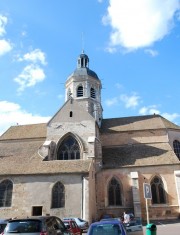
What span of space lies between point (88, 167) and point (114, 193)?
15.7ft

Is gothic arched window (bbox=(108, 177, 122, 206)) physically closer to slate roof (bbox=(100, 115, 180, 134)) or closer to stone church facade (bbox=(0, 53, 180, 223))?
stone church facade (bbox=(0, 53, 180, 223))

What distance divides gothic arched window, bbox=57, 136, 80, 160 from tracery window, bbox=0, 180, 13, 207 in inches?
225

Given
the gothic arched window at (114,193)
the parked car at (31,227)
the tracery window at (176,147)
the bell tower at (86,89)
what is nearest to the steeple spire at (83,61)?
the bell tower at (86,89)

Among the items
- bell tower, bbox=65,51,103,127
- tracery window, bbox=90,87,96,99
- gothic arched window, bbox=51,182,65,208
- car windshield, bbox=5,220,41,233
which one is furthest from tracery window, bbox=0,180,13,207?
tracery window, bbox=90,87,96,99

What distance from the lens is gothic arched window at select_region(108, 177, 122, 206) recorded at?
23391mm

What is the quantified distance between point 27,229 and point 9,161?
1859 centimetres

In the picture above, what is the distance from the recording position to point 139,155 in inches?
1003

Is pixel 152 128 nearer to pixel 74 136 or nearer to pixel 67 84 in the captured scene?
pixel 74 136

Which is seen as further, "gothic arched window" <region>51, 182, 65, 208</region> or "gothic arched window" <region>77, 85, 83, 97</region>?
"gothic arched window" <region>77, 85, 83, 97</region>

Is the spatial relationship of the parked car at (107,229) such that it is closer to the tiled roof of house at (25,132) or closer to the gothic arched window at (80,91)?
the tiled roof of house at (25,132)

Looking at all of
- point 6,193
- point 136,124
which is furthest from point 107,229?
point 136,124

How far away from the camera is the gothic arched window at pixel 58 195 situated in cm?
2011

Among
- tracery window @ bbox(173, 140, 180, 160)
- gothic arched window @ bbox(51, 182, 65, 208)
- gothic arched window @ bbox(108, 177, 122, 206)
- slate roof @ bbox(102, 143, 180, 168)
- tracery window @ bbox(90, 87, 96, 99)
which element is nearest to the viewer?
gothic arched window @ bbox(51, 182, 65, 208)

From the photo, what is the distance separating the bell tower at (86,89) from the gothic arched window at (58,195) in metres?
13.3
